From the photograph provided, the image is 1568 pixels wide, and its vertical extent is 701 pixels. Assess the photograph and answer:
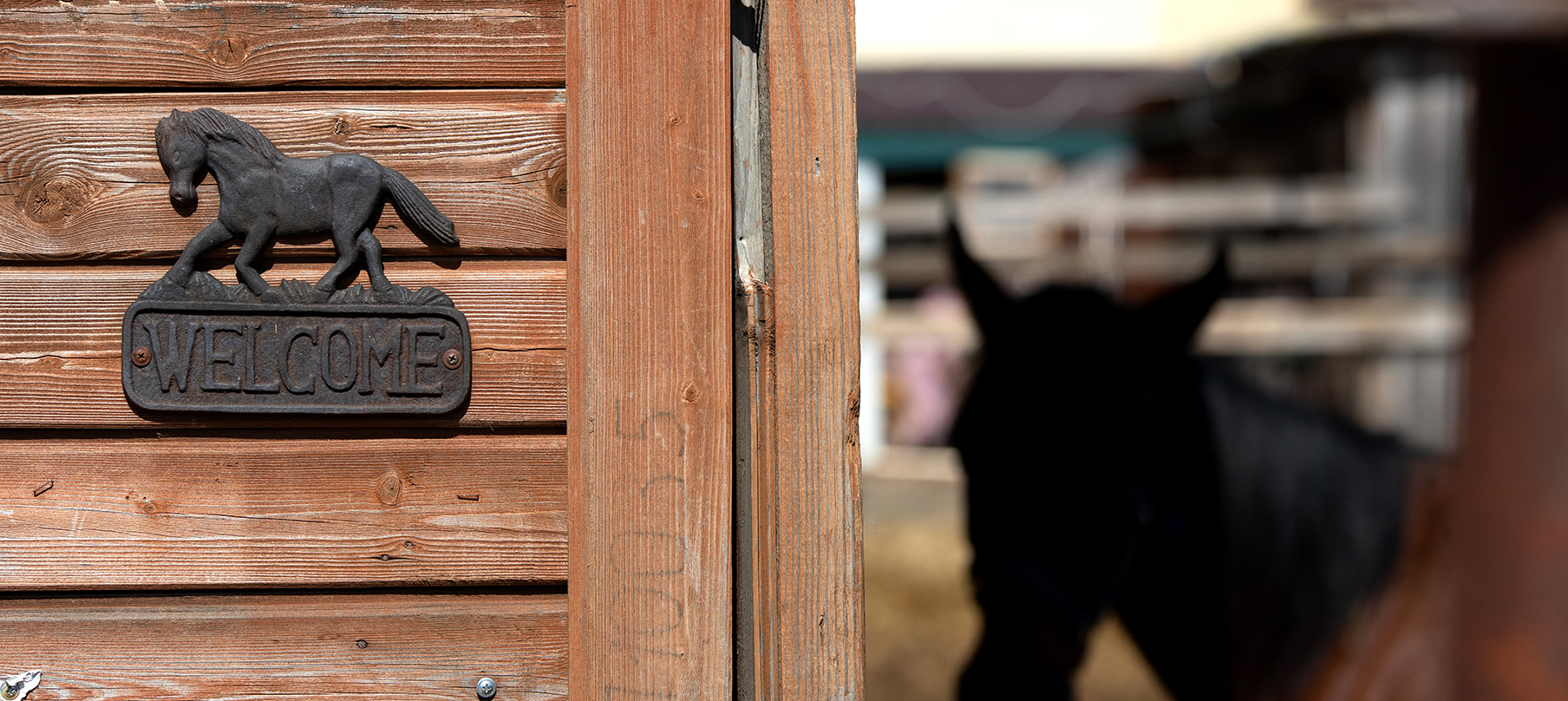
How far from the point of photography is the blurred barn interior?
470cm

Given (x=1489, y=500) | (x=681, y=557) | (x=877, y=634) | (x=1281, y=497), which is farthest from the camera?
(x=877, y=634)

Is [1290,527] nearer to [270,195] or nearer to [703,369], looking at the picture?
[703,369]

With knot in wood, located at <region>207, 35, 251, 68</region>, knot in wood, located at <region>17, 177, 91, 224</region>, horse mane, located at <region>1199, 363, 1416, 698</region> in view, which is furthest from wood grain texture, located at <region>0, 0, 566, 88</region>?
horse mane, located at <region>1199, 363, 1416, 698</region>

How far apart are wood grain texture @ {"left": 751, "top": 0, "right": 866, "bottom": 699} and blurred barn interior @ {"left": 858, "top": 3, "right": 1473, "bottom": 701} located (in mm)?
2471

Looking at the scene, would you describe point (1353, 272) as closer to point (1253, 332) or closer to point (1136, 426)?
point (1253, 332)

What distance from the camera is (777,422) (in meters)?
1.04

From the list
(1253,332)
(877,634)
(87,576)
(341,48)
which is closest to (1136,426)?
(341,48)

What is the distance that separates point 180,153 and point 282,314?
201 millimetres

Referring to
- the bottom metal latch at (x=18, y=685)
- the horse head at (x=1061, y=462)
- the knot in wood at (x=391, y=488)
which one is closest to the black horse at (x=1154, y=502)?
the horse head at (x=1061, y=462)

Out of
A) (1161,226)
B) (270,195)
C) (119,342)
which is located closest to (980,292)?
(270,195)

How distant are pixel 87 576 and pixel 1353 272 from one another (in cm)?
564

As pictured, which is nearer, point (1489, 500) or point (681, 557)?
point (681, 557)

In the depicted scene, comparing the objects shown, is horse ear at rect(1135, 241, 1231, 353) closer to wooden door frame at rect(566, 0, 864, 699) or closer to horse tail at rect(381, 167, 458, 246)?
wooden door frame at rect(566, 0, 864, 699)

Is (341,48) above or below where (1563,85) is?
below
